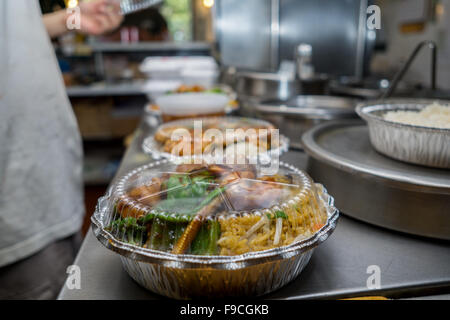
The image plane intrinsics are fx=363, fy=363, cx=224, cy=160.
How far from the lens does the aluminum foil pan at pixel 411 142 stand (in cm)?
85

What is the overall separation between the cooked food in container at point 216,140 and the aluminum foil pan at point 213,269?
459 millimetres

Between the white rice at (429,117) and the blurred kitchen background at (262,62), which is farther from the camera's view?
the blurred kitchen background at (262,62)

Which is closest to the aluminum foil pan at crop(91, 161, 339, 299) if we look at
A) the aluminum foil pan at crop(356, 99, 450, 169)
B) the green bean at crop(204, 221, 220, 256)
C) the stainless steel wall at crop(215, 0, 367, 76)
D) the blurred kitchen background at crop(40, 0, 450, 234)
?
the green bean at crop(204, 221, 220, 256)

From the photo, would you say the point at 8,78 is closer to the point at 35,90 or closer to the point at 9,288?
the point at 35,90

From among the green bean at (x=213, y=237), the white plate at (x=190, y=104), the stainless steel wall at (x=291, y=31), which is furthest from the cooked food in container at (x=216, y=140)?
the stainless steel wall at (x=291, y=31)

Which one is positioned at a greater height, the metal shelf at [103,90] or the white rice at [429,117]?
the metal shelf at [103,90]

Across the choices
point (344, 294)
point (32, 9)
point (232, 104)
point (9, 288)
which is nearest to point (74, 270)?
point (344, 294)

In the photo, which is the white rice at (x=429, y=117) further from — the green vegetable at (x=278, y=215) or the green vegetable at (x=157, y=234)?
the green vegetable at (x=157, y=234)

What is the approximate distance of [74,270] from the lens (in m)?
0.70

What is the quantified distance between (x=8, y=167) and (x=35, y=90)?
31 centimetres

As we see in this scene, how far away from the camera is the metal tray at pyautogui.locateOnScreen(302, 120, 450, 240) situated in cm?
77

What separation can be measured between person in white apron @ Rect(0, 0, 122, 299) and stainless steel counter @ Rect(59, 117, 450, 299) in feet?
2.28

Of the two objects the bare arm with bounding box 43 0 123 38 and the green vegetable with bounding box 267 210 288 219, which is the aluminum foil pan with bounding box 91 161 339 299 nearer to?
the green vegetable with bounding box 267 210 288 219
